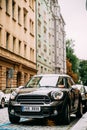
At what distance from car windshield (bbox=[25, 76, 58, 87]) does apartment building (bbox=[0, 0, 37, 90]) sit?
58.1ft

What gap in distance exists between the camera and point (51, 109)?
1223cm

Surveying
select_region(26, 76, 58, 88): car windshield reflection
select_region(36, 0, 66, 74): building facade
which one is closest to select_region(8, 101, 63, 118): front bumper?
select_region(26, 76, 58, 88): car windshield reflection

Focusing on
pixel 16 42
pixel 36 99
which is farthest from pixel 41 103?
pixel 16 42

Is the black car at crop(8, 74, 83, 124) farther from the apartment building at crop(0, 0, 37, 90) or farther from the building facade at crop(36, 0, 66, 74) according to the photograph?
the building facade at crop(36, 0, 66, 74)

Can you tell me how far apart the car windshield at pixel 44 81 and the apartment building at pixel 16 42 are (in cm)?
1771

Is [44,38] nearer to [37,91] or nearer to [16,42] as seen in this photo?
[16,42]

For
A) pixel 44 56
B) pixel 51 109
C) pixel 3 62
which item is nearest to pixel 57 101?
pixel 51 109

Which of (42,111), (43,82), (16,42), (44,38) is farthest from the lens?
(44,38)

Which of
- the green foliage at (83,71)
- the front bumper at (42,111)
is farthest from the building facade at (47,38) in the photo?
the green foliage at (83,71)

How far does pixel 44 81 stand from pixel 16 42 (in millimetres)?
27904

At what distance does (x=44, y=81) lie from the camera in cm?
1398

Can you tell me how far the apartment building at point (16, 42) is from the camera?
118 feet

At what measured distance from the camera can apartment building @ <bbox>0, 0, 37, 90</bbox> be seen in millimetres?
36031

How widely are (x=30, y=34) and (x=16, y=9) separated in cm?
681
